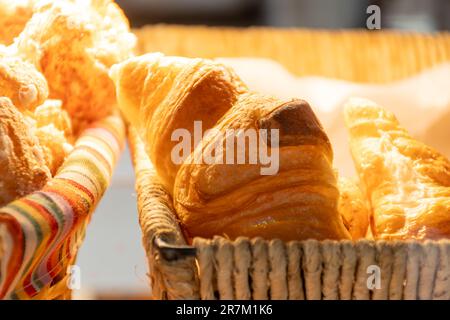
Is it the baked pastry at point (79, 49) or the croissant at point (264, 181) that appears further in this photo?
the baked pastry at point (79, 49)

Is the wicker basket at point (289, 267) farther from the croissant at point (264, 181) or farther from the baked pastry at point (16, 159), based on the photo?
the baked pastry at point (16, 159)

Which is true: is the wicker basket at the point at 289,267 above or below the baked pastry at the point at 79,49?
below

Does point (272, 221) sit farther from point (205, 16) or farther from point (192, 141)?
point (205, 16)

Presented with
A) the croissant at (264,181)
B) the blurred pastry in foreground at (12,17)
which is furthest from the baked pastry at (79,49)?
the croissant at (264,181)

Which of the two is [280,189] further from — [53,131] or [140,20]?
[140,20]

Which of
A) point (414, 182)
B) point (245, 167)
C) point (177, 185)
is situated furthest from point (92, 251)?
point (414, 182)

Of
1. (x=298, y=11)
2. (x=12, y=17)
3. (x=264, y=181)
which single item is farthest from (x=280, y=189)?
(x=12, y=17)

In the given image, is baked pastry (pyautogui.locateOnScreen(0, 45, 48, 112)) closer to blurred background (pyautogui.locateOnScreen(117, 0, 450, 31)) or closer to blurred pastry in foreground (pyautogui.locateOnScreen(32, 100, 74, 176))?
blurred pastry in foreground (pyautogui.locateOnScreen(32, 100, 74, 176))
